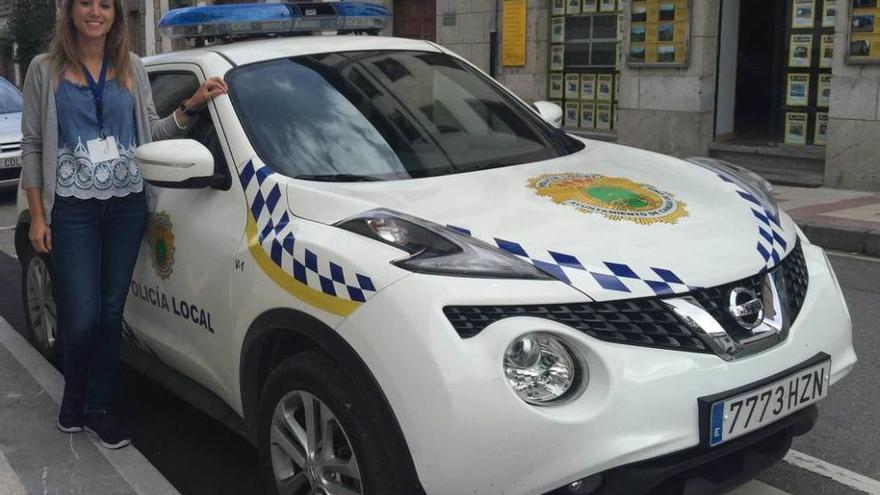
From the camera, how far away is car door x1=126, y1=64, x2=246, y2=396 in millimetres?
3273

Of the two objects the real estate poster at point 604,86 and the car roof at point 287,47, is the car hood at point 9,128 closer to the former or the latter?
the car roof at point 287,47

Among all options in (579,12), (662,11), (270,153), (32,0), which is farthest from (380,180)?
(32,0)

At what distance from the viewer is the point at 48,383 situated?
15.4 feet

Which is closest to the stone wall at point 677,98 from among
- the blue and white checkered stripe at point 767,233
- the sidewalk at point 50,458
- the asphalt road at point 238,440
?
the asphalt road at point 238,440

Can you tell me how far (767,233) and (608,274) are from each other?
0.77 metres

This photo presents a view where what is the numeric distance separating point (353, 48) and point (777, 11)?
9.18 metres

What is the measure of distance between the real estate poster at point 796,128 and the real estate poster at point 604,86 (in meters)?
2.79

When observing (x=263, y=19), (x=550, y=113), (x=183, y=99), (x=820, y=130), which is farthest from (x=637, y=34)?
(x=183, y=99)

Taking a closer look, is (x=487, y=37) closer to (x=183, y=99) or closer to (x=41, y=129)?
(x=183, y=99)

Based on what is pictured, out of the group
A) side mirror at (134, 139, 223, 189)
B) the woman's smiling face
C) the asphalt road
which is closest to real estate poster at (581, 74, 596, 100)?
the asphalt road

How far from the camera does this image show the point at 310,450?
2.84m

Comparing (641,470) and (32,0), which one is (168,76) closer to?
(641,470)

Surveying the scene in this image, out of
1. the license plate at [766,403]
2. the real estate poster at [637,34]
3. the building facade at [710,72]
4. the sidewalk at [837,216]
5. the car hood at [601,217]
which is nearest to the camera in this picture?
the license plate at [766,403]

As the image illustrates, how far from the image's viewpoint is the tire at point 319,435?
2.53 m
